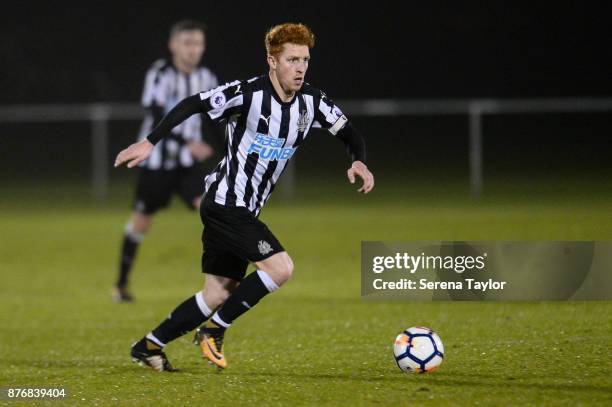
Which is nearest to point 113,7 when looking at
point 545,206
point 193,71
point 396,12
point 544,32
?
point 396,12

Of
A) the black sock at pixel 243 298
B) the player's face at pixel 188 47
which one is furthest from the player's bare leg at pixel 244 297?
the player's face at pixel 188 47

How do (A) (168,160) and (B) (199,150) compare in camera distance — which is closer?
(B) (199,150)

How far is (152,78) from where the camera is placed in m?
10.8

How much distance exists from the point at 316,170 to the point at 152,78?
13.5m

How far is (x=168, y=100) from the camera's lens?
10922 millimetres

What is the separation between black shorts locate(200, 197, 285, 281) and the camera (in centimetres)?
624

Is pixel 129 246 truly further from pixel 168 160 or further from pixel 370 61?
pixel 370 61

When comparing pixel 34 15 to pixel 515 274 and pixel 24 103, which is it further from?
pixel 515 274

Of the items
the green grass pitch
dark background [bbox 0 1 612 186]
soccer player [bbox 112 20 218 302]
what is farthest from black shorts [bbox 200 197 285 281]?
dark background [bbox 0 1 612 186]

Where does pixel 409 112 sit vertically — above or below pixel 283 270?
above

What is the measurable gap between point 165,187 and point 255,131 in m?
4.65

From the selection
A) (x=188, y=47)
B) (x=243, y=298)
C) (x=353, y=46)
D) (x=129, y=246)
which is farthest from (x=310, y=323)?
(x=353, y=46)

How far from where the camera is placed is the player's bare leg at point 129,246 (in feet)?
35.7

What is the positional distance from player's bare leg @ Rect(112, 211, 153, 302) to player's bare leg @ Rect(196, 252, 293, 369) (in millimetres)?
4556
